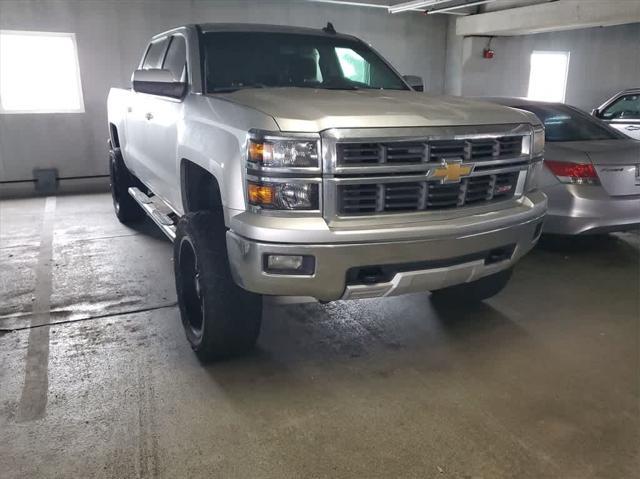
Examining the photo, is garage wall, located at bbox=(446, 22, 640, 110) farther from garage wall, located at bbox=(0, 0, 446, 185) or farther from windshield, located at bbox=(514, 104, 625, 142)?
windshield, located at bbox=(514, 104, 625, 142)

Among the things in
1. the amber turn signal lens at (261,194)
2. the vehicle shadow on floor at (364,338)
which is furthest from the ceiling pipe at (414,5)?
the amber turn signal lens at (261,194)

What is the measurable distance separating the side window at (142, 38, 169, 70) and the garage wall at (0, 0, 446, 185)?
12.7 feet

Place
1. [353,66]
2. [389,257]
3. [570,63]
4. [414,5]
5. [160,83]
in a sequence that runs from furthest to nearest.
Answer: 1. [570,63]
2. [414,5]
3. [353,66]
4. [160,83]
5. [389,257]

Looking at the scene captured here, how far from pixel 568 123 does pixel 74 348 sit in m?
4.89

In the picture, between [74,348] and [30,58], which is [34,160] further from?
[74,348]

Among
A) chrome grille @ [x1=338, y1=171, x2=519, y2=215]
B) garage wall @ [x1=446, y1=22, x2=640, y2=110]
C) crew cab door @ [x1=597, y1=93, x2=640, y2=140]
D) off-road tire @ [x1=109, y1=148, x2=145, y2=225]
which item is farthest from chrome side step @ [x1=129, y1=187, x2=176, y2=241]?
garage wall @ [x1=446, y1=22, x2=640, y2=110]

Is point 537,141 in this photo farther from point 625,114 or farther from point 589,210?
point 625,114

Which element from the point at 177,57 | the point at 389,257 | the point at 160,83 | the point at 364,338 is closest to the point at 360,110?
the point at 389,257

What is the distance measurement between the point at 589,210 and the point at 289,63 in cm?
A: 293

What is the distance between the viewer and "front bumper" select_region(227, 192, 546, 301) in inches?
93.0

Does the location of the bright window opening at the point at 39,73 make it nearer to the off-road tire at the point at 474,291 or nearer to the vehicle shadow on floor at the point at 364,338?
the vehicle shadow on floor at the point at 364,338

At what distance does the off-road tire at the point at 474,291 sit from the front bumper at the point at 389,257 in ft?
3.09

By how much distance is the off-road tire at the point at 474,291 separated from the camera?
147 inches

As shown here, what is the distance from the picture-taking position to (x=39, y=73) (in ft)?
26.8
